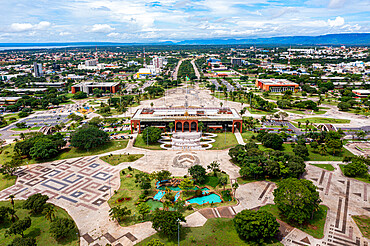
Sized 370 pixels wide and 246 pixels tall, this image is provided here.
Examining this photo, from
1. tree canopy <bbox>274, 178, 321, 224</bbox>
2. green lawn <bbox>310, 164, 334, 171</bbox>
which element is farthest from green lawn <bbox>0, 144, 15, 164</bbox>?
green lawn <bbox>310, 164, 334, 171</bbox>

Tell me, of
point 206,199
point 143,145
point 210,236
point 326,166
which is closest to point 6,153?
point 143,145

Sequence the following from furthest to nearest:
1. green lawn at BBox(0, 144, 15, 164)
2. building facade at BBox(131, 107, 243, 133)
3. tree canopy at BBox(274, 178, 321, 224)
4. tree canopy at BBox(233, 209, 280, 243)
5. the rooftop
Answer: the rooftop → building facade at BBox(131, 107, 243, 133) → green lawn at BBox(0, 144, 15, 164) → tree canopy at BBox(274, 178, 321, 224) → tree canopy at BBox(233, 209, 280, 243)

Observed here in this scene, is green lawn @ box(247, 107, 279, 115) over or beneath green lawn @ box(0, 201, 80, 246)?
over

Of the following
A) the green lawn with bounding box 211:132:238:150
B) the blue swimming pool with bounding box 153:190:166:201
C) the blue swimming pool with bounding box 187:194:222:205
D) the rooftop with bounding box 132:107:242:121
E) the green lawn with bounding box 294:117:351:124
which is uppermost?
the rooftop with bounding box 132:107:242:121

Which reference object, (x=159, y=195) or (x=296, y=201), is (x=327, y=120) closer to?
(x=296, y=201)

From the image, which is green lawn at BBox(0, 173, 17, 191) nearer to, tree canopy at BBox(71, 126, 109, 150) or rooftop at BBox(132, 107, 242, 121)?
tree canopy at BBox(71, 126, 109, 150)

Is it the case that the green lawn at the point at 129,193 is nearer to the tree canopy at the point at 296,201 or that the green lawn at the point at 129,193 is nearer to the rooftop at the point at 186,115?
the tree canopy at the point at 296,201
